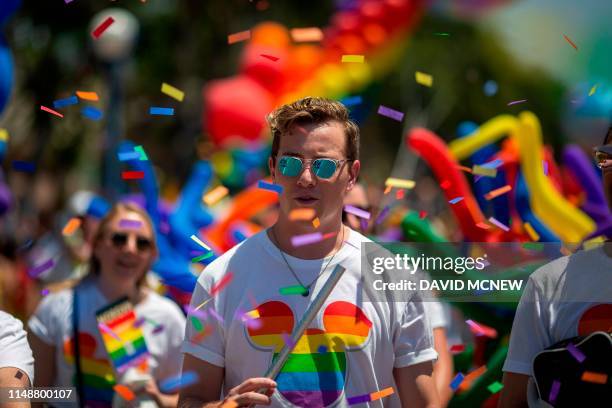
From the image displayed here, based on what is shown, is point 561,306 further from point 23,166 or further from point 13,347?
point 23,166

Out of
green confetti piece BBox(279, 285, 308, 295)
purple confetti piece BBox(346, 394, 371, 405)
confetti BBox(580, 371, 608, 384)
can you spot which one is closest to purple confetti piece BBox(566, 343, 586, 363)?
confetti BBox(580, 371, 608, 384)

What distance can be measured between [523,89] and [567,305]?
2384 centimetres

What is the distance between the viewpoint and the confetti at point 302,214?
3410mm

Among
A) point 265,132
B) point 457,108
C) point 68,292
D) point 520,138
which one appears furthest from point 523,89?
point 68,292

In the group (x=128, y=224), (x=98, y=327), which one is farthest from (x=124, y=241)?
(x=98, y=327)

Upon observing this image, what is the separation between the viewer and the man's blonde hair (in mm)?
3486

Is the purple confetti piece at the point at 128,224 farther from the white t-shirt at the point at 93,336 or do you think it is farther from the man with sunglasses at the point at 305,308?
the man with sunglasses at the point at 305,308

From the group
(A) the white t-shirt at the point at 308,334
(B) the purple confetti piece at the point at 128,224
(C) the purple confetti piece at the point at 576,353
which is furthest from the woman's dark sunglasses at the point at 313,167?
(B) the purple confetti piece at the point at 128,224

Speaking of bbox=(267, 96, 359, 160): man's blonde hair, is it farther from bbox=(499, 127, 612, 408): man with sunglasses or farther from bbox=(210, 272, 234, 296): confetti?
bbox=(499, 127, 612, 408): man with sunglasses

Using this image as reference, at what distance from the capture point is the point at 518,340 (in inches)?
127

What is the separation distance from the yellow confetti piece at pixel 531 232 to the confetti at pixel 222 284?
2626 millimetres

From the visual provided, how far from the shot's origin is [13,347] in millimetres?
3256

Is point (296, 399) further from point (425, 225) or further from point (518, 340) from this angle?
point (425, 225)

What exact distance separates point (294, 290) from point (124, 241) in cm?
192
